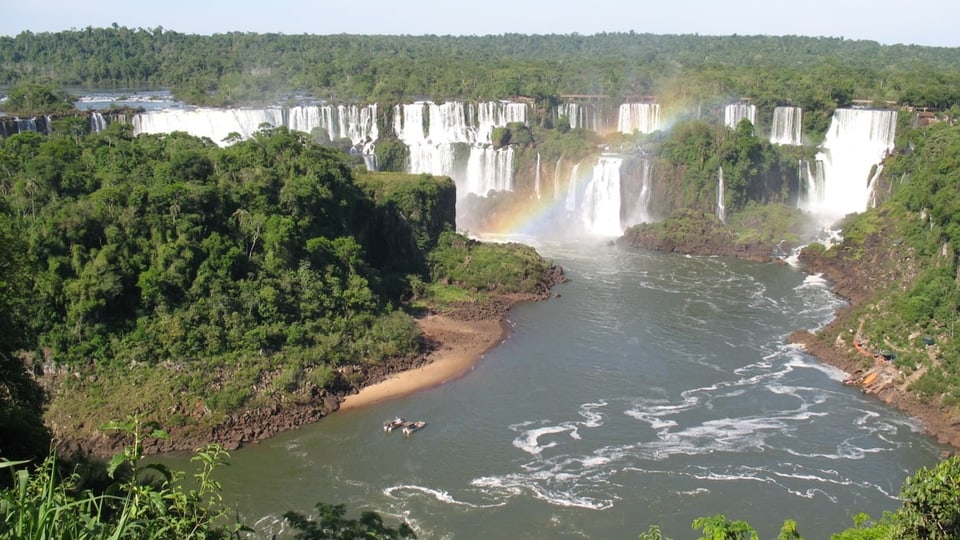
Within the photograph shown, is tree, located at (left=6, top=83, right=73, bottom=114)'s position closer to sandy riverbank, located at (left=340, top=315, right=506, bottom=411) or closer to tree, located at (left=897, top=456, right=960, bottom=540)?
sandy riverbank, located at (left=340, top=315, right=506, bottom=411)

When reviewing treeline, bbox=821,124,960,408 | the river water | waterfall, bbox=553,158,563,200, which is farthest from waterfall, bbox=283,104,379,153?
treeline, bbox=821,124,960,408

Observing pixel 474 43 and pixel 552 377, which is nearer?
pixel 552 377

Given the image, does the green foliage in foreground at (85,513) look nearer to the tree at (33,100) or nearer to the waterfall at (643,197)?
the waterfall at (643,197)

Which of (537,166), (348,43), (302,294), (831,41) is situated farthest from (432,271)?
(831,41)

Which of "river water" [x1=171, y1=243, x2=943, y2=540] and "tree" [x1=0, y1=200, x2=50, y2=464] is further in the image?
"river water" [x1=171, y1=243, x2=943, y2=540]

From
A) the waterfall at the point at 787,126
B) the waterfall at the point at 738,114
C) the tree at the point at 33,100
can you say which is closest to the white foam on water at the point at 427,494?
the tree at the point at 33,100

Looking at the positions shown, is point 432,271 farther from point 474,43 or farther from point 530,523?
point 474,43
